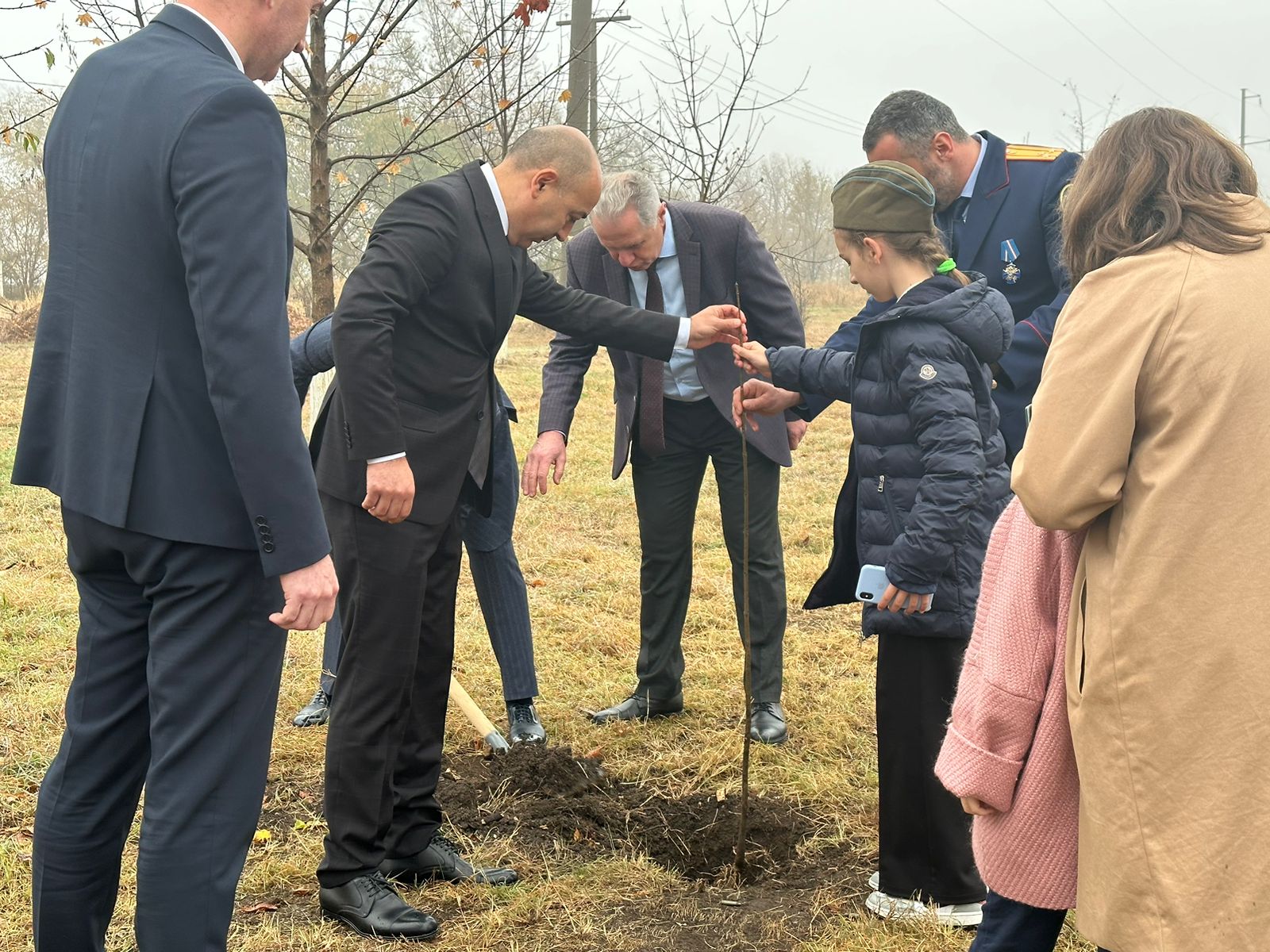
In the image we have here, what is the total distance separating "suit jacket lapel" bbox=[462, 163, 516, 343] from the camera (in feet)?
11.2

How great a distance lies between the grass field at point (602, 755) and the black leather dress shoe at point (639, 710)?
0.08 metres

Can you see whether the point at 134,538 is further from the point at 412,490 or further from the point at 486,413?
the point at 486,413

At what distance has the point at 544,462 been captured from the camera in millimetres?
4543

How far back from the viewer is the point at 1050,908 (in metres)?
2.18

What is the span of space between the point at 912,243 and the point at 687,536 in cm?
217

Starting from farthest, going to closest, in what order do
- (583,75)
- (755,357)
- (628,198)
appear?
(583,75), (628,198), (755,357)

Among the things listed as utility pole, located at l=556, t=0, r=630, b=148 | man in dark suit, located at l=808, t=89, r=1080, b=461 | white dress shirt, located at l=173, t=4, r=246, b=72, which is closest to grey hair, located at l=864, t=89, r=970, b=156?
man in dark suit, located at l=808, t=89, r=1080, b=461

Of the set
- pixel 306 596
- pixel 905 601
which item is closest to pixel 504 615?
pixel 905 601

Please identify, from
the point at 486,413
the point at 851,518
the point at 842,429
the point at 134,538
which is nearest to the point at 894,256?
the point at 851,518

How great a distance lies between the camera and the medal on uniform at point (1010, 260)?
3.88 metres

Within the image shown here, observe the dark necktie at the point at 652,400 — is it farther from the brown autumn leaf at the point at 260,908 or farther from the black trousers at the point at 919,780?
the brown autumn leaf at the point at 260,908

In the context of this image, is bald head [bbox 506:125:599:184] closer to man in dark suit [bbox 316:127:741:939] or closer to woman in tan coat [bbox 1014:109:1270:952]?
man in dark suit [bbox 316:127:741:939]

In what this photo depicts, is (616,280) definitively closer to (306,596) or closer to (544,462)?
(544,462)

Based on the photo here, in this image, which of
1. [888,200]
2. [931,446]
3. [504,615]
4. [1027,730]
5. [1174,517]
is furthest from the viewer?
[504,615]
